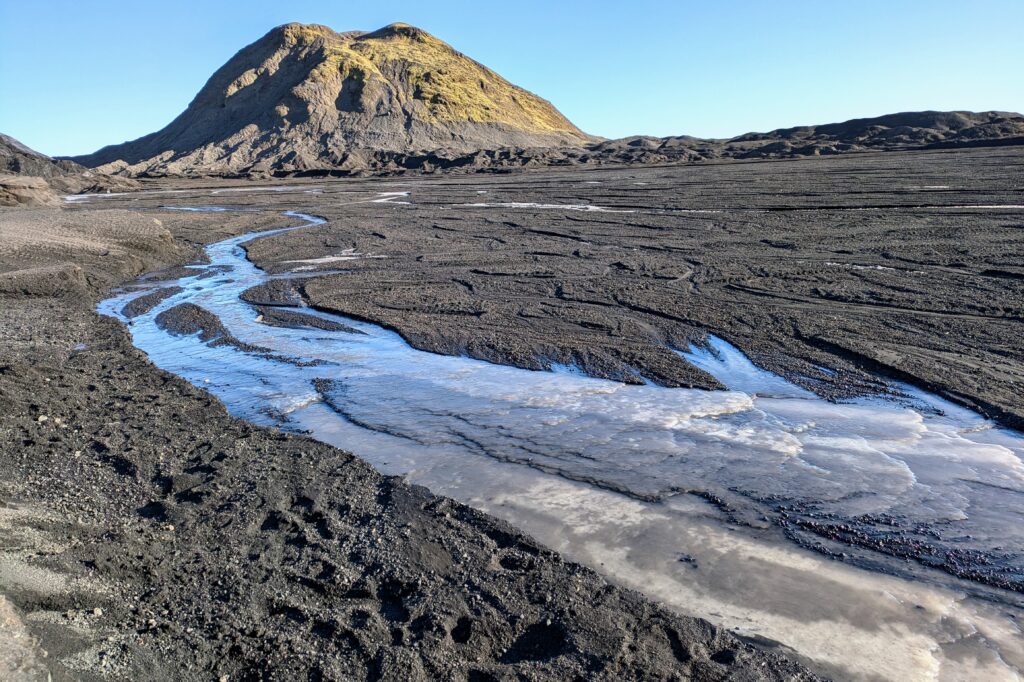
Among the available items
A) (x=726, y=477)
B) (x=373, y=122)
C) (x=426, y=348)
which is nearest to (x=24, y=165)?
(x=373, y=122)

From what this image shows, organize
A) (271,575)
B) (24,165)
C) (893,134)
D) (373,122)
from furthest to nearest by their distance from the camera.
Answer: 1. (373,122)
2. (893,134)
3. (24,165)
4. (271,575)

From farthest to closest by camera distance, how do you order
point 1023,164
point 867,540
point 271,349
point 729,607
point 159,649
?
1. point 1023,164
2. point 271,349
3. point 867,540
4. point 729,607
5. point 159,649

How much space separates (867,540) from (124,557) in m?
3.85

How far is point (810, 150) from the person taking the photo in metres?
42.1

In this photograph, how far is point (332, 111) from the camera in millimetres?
77438

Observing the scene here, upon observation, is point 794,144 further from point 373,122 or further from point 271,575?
point 271,575

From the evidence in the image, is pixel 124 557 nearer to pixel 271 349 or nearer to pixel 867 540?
pixel 867 540

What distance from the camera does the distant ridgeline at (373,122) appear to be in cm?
5372

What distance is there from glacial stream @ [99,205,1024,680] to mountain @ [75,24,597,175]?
5864 cm

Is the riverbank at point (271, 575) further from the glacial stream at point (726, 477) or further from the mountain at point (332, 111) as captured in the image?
the mountain at point (332, 111)

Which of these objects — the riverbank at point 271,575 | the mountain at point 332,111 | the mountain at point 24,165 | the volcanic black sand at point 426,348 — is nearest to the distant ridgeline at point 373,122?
the mountain at point 332,111

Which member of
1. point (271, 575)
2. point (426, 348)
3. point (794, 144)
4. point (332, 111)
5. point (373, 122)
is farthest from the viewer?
point (332, 111)

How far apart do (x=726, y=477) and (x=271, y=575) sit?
2.91 meters

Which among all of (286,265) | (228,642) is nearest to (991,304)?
(228,642)
